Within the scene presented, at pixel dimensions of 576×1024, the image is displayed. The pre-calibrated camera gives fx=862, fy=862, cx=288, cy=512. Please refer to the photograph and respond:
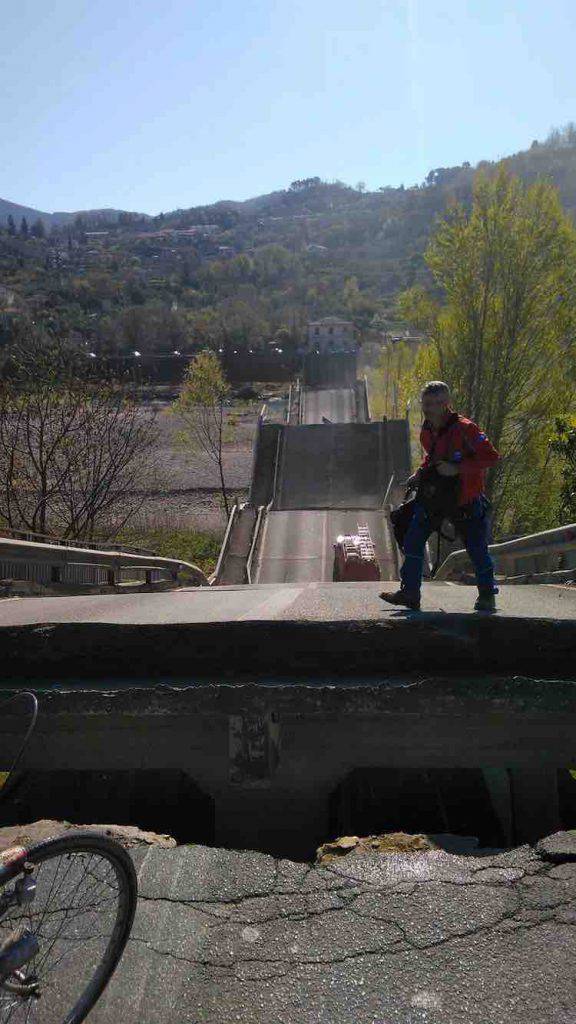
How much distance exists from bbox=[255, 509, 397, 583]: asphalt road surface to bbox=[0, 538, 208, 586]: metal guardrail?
514 inches

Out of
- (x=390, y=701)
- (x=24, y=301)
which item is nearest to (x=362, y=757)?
(x=390, y=701)

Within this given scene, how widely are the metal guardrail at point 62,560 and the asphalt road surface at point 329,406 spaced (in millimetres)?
57870

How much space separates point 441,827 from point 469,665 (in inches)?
41.9

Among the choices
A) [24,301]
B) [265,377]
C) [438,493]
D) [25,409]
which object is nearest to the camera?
[438,493]

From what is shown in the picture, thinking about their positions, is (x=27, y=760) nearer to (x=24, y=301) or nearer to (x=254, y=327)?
(x=254, y=327)

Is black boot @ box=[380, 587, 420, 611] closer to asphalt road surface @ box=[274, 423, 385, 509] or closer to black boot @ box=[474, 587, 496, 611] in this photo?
black boot @ box=[474, 587, 496, 611]

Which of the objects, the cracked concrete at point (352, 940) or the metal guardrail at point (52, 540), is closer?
the cracked concrete at point (352, 940)

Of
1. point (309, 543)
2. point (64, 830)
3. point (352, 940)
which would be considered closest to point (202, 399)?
point (309, 543)

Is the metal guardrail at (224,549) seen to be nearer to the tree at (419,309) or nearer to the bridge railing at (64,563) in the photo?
the bridge railing at (64,563)

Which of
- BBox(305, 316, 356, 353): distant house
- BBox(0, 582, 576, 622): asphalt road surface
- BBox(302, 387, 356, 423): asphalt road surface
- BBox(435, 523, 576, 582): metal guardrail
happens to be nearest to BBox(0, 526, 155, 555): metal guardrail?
BBox(0, 582, 576, 622): asphalt road surface

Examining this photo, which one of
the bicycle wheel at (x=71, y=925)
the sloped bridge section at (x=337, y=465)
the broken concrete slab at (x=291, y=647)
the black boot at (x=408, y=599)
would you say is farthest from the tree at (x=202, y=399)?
the bicycle wheel at (x=71, y=925)

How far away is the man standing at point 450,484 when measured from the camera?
5.60 meters

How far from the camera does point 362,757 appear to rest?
14.5ft

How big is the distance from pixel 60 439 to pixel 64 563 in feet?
43.0
